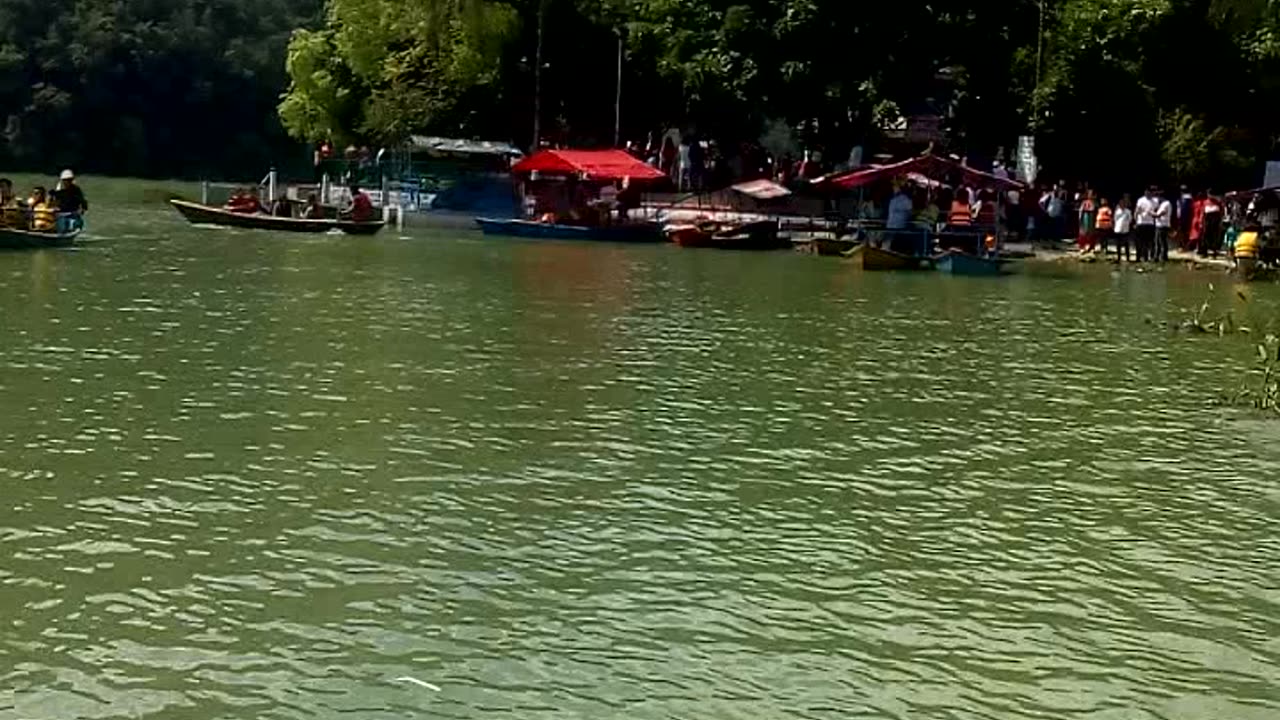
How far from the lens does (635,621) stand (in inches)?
359

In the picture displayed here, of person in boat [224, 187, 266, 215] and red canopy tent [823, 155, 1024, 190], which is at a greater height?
red canopy tent [823, 155, 1024, 190]

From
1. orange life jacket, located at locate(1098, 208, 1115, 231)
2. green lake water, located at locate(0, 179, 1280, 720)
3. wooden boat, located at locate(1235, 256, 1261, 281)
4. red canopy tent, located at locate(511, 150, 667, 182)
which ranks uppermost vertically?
red canopy tent, located at locate(511, 150, 667, 182)

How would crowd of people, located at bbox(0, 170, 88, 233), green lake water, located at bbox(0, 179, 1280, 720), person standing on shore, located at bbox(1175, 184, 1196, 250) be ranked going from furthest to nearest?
person standing on shore, located at bbox(1175, 184, 1196, 250) < crowd of people, located at bbox(0, 170, 88, 233) < green lake water, located at bbox(0, 179, 1280, 720)

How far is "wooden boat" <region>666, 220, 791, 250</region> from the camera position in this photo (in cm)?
3744

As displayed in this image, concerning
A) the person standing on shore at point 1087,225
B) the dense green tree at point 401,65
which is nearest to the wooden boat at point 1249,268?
the person standing on shore at point 1087,225

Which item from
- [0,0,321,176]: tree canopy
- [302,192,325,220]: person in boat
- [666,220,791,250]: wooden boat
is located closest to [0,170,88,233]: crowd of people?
[302,192,325,220]: person in boat

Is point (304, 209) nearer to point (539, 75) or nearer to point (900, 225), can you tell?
point (539, 75)

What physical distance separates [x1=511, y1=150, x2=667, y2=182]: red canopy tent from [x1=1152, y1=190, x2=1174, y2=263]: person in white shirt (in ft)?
37.9

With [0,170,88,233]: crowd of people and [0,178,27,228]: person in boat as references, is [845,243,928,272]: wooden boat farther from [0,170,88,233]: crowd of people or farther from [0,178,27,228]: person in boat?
[0,178,27,228]: person in boat

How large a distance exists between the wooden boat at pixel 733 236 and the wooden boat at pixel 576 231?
120 cm

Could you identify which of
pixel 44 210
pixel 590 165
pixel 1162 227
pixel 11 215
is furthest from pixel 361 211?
pixel 1162 227

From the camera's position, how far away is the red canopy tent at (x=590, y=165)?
132 ft

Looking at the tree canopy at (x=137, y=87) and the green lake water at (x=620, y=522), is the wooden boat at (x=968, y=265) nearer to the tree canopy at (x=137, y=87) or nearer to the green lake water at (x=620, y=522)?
the green lake water at (x=620, y=522)

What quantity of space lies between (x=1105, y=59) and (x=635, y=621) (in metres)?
36.3
